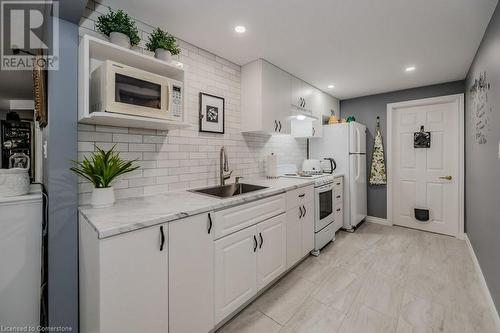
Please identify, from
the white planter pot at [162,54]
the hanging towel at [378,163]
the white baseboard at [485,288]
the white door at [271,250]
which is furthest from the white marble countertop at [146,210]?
the hanging towel at [378,163]

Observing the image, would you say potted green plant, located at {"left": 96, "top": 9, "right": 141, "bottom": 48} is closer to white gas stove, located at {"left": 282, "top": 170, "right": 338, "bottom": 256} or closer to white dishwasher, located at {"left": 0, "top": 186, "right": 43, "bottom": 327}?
white dishwasher, located at {"left": 0, "top": 186, "right": 43, "bottom": 327}

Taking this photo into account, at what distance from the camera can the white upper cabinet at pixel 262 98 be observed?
2520 mm

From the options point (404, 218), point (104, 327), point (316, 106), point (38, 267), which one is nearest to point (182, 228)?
point (104, 327)

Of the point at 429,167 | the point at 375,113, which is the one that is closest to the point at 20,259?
the point at 375,113

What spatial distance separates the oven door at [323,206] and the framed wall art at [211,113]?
142 centimetres

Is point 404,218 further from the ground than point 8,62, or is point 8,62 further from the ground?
point 8,62

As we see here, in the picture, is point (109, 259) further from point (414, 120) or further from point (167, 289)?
point (414, 120)

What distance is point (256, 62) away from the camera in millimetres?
2545

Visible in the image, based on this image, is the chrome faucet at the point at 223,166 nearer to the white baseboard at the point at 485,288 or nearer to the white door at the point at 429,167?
the white baseboard at the point at 485,288

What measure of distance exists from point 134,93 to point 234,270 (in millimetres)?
1419

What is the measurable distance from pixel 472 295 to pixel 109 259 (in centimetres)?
285

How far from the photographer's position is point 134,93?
145 centimetres

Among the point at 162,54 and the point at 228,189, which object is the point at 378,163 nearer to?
the point at 228,189

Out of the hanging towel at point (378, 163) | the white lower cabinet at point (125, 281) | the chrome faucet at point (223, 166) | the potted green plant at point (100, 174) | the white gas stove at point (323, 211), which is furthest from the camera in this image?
the hanging towel at point (378, 163)
